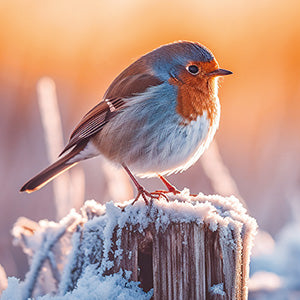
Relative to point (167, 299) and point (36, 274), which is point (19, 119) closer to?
point (36, 274)

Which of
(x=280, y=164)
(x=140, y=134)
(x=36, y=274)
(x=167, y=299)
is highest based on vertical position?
(x=280, y=164)

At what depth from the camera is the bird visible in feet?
9.56

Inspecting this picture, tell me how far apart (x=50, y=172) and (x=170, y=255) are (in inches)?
60.7

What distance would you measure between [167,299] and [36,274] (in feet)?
2.54

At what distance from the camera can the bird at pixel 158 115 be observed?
2914 millimetres

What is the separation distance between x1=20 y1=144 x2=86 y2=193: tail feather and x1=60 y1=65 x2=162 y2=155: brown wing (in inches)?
5.2

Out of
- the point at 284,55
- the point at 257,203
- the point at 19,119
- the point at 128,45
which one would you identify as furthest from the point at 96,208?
the point at 284,55

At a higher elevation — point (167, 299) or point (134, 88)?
point (134, 88)

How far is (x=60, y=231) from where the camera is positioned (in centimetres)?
254

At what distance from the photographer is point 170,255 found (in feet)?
6.66

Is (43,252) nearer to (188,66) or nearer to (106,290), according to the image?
(106,290)

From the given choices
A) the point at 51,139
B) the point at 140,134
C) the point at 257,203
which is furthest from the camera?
the point at 257,203

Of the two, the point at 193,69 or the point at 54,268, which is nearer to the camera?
the point at 54,268

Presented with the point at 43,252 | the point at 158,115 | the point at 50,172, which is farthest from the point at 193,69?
the point at 43,252
